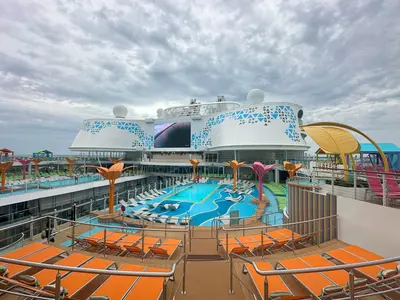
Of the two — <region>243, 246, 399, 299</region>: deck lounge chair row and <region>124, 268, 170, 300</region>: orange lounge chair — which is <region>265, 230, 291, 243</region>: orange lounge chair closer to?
<region>243, 246, 399, 299</region>: deck lounge chair row

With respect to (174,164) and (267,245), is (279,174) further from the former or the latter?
(267,245)

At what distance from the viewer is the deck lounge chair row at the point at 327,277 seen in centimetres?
321

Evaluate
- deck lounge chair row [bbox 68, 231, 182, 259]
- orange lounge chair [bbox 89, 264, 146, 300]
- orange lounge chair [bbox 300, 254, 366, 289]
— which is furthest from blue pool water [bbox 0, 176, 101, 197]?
orange lounge chair [bbox 300, 254, 366, 289]

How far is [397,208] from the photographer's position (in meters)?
4.82

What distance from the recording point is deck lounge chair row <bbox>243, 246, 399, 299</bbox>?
3.21 meters

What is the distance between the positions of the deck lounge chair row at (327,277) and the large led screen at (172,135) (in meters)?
33.0

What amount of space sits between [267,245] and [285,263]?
123cm

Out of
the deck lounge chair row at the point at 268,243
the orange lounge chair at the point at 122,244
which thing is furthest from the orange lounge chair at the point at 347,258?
the orange lounge chair at the point at 122,244

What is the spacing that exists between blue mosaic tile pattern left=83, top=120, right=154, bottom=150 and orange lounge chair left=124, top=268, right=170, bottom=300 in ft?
124

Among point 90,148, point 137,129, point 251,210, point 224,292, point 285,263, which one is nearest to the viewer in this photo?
point 224,292

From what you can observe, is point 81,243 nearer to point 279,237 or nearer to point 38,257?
point 38,257

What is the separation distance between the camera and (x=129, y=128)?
40.3 meters

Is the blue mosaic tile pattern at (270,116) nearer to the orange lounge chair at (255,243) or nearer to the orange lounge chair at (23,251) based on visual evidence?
the orange lounge chair at (255,243)

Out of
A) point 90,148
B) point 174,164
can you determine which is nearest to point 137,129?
point 90,148
